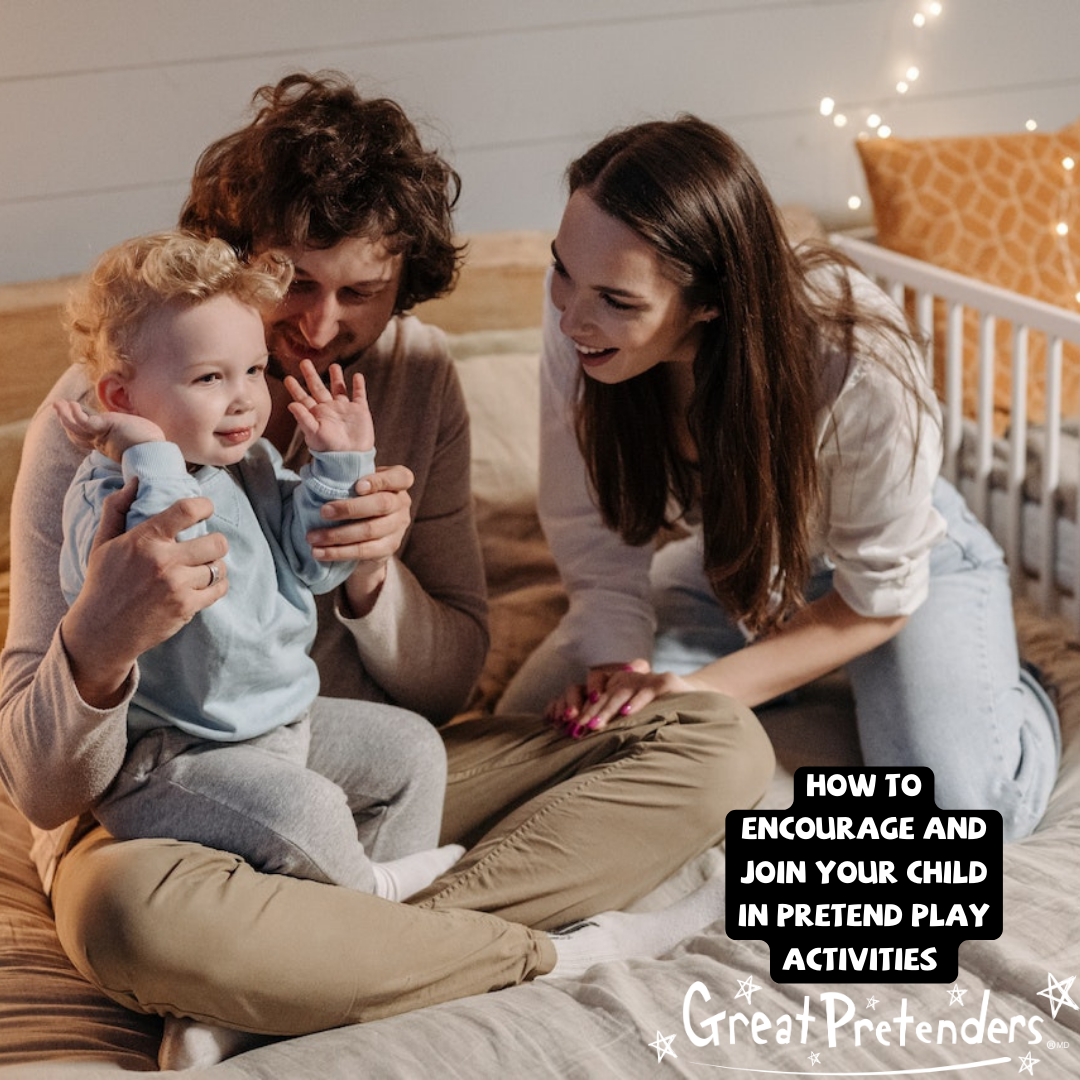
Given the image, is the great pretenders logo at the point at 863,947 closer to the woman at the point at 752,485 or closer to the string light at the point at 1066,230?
the woman at the point at 752,485

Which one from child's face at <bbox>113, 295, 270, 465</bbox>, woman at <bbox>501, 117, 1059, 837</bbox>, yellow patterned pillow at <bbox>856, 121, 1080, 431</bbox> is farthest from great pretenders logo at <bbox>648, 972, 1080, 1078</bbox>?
yellow patterned pillow at <bbox>856, 121, 1080, 431</bbox>

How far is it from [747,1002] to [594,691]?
1.50ft

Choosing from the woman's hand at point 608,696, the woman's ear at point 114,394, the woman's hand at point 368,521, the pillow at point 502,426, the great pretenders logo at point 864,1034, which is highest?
the woman's ear at point 114,394

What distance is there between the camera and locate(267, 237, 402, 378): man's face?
1287mm

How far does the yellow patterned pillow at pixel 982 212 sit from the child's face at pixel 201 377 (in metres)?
1.41

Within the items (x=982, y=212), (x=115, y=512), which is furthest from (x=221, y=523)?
(x=982, y=212)

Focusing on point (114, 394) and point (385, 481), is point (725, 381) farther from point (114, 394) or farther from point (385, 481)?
point (114, 394)

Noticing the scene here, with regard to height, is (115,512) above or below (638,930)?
above

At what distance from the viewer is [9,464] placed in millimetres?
1699

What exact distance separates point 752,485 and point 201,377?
62 centimetres

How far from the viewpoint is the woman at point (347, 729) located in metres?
1.10

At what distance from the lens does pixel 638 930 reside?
1.37 m

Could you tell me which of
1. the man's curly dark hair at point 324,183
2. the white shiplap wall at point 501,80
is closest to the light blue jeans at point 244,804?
the man's curly dark hair at point 324,183

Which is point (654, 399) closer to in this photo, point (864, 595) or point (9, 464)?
point (864, 595)
